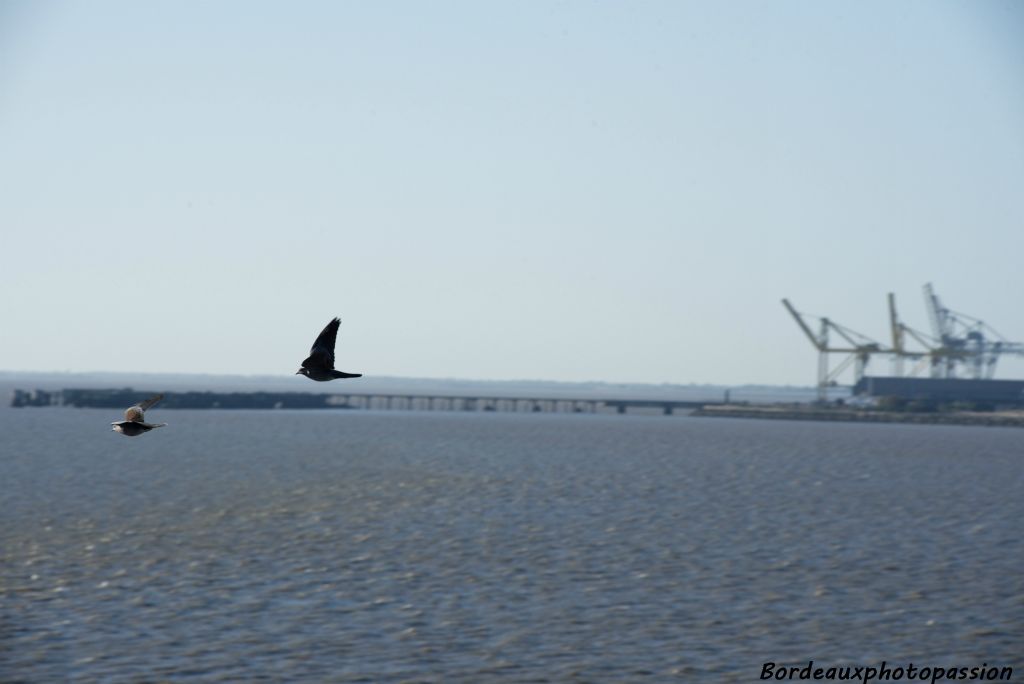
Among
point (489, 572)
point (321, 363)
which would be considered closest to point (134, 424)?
point (321, 363)

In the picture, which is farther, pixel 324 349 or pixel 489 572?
pixel 489 572

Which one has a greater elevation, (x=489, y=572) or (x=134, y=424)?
(x=134, y=424)

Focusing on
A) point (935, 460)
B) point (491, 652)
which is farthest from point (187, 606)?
point (935, 460)

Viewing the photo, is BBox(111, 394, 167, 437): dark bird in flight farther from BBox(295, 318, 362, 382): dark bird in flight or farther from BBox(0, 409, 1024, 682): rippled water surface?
BBox(0, 409, 1024, 682): rippled water surface

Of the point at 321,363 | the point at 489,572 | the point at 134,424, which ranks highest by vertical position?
the point at 321,363

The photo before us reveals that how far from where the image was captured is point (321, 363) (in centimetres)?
643

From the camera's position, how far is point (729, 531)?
53.2 metres

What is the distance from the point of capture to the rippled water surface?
30.3 meters

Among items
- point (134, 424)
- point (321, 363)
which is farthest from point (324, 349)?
point (134, 424)

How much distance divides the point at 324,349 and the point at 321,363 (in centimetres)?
17

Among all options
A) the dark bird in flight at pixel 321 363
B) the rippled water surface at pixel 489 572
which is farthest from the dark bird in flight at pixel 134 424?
the rippled water surface at pixel 489 572

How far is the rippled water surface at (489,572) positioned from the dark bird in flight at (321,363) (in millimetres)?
22790

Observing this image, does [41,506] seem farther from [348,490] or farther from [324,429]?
[324,429]

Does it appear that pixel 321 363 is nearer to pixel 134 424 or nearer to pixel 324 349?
pixel 324 349
